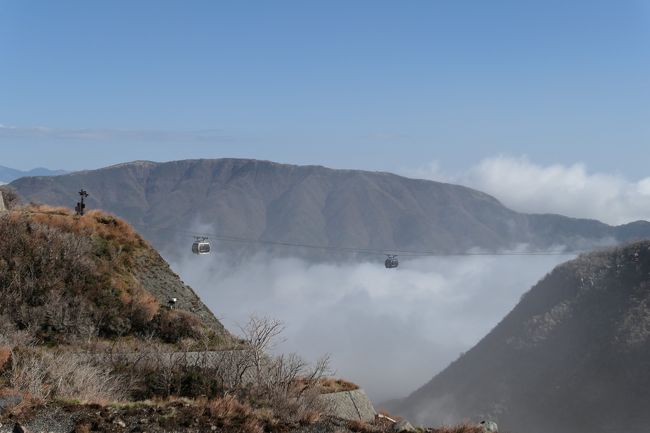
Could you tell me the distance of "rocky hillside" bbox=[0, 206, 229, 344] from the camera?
2447cm

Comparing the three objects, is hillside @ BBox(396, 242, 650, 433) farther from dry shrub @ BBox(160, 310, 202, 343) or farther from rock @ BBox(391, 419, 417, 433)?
rock @ BBox(391, 419, 417, 433)

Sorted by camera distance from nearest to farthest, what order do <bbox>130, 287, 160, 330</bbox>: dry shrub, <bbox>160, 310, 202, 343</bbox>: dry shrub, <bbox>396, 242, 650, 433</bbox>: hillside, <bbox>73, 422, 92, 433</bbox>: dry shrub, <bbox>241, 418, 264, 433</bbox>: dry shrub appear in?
<bbox>73, 422, 92, 433</bbox>: dry shrub → <bbox>241, 418, 264, 433</bbox>: dry shrub → <bbox>160, 310, 202, 343</bbox>: dry shrub → <bbox>130, 287, 160, 330</bbox>: dry shrub → <bbox>396, 242, 650, 433</bbox>: hillside

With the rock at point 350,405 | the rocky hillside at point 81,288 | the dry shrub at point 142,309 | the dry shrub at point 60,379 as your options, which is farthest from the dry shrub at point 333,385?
the dry shrub at point 142,309

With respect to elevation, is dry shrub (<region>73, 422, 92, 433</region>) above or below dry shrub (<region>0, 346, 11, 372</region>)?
below

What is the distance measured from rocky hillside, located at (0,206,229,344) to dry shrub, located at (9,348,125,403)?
6.77 m

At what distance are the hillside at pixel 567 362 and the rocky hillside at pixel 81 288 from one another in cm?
5057

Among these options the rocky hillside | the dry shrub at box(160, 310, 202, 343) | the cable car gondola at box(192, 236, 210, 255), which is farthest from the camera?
the cable car gondola at box(192, 236, 210, 255)

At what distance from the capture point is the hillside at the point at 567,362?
230 ft

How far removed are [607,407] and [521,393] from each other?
10.6 meters

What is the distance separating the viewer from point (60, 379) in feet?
49.2

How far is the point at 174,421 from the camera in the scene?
12961mm

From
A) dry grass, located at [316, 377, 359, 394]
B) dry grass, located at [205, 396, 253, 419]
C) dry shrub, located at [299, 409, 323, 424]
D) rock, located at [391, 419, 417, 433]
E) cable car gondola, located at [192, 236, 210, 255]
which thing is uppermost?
cable car gondola, located at [192, 236, 210, 255]

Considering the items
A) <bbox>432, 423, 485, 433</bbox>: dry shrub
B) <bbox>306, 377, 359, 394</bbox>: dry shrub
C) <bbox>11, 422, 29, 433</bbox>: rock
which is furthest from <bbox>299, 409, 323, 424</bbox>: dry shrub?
<bbox>11, 422, 29, 433</bbox>: rock

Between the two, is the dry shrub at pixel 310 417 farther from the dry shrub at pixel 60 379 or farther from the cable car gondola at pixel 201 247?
the cable car gondola at pixel 201 247
